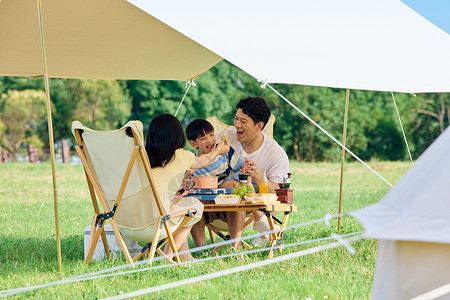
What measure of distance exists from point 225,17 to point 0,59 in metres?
2.20

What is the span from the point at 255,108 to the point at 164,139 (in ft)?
3.38

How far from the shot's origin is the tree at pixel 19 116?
20281 millimetres

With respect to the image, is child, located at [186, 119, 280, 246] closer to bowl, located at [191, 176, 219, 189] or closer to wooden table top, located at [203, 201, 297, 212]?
bowl, located at [191, 176, 219, 189]

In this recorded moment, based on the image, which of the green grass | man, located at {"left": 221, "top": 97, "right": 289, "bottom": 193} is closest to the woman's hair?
the green grass

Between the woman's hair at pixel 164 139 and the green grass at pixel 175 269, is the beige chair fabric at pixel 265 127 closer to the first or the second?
the green grass at pixel 175 269

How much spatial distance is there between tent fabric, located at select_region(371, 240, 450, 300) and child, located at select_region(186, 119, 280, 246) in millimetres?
2315

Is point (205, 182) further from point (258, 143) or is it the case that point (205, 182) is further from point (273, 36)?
point (273, 36)

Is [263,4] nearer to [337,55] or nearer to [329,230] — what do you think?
[337,55]

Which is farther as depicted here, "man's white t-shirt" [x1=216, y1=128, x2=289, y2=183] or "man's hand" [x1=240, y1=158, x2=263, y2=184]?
"man's white t-shirt" [x1=216, y1=128, x2=289, y2=183]

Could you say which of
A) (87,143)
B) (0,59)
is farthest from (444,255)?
(0,59)

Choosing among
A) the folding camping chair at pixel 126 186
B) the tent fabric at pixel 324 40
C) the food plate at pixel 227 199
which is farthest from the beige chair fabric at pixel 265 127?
the folding camping chair at pixel 126 186

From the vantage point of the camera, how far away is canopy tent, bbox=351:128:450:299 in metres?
1.86

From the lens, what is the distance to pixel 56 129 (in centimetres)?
2080

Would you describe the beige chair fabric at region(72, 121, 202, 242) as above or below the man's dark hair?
below
